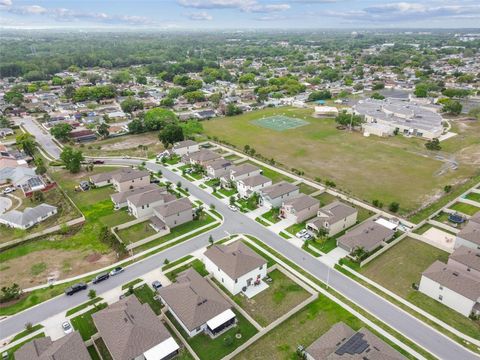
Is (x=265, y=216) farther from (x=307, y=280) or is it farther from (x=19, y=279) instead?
(x=19, y=279)

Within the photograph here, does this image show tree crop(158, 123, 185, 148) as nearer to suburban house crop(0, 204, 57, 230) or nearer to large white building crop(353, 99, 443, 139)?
suburban house crop(0, 204, 57, 230)

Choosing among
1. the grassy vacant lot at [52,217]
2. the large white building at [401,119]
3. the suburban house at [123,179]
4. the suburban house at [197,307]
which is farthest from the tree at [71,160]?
the large white building at [401,119]

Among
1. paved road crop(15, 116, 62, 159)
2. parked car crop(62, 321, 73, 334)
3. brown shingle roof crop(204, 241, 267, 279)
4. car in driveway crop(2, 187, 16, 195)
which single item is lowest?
paved road crop(15, 116, 62, 159)

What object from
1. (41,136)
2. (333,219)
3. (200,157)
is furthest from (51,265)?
(41,136)

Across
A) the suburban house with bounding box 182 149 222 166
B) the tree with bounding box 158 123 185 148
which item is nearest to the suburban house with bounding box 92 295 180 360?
the suburban house with bounding box 182 149 222 166

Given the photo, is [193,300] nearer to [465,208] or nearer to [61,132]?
[465,208]

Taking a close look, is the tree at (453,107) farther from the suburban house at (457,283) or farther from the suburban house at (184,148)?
the suburban house at (184,148)
